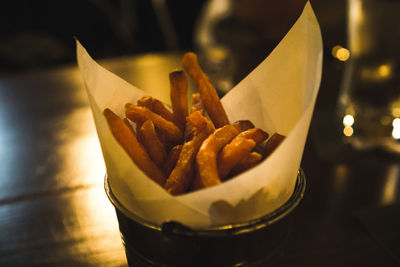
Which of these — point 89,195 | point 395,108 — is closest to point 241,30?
point 395,108

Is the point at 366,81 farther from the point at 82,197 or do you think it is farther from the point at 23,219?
the point at 23,219

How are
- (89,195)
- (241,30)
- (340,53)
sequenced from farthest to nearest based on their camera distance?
(241,30)
(340,53)
(89,195)

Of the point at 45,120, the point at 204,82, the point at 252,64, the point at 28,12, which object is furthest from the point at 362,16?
the point at 28,12

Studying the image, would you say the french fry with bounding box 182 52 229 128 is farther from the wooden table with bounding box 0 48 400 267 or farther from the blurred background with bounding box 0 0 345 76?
the blurred background with bounding box 0 0 345 76

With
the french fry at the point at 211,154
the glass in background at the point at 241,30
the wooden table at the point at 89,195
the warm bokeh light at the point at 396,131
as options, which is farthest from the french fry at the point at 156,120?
the glass in background at the point at 241,30

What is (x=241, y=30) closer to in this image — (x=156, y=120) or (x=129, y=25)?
(x=156, y=120)

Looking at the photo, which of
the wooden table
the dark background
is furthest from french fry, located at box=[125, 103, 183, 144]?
the dark background

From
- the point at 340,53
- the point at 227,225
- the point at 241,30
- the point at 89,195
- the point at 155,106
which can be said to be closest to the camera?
the point at 227,225

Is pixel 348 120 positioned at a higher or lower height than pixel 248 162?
lower
